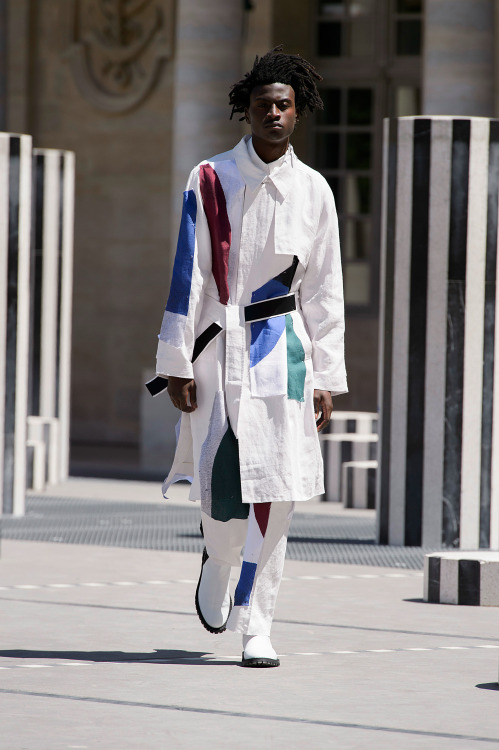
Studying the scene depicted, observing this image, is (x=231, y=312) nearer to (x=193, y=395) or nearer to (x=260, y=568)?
(x=193, y=395)

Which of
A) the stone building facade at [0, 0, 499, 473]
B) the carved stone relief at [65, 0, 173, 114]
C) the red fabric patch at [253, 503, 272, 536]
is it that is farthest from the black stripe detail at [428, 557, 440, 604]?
the carved stone relief at [65, 0, 173, 114]

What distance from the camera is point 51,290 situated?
13188 millimetres

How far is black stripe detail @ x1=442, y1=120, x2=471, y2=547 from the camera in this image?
856 cm

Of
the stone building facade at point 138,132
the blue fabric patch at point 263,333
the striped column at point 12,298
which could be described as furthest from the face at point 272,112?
the stone building facade at point 138,132

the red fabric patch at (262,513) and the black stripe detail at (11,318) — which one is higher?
the black stripe detail at (11,318)

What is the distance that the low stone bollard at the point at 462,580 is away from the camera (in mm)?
6520

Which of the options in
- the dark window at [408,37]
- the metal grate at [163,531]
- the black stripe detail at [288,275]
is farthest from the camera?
the dark window at [408,37]

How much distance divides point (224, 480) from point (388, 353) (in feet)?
12.4

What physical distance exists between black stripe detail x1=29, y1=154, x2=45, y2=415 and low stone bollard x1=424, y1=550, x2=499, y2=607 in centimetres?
697

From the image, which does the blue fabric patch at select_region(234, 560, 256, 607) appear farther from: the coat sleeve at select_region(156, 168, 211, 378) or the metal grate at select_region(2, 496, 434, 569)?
the metal grate at select_region(2, 496, 434, 569)

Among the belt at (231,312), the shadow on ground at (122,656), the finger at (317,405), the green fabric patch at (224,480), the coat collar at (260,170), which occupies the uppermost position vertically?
the coat collar at (260,170)

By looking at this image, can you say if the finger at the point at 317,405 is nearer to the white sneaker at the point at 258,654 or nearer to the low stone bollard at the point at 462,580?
the white sneaker at the point at 258,654

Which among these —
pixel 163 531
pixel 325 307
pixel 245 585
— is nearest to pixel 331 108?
pixel 163 531

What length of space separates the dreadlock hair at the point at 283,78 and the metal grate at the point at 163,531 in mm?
3112
